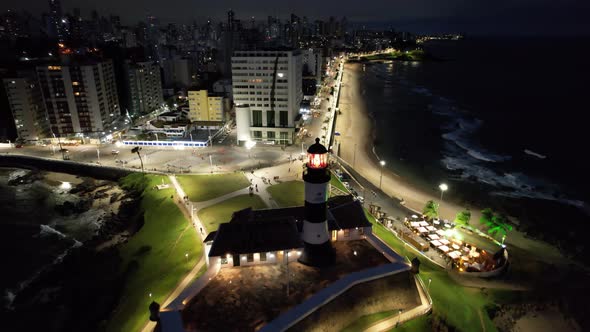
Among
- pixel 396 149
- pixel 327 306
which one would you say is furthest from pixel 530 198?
pixel 327 306

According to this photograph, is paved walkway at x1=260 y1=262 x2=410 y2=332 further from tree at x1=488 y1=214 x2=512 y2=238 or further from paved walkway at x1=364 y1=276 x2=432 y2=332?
tree at x1=488 y1=214 x2=512 y2=238

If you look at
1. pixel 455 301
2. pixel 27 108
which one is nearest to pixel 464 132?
pixel 455 301

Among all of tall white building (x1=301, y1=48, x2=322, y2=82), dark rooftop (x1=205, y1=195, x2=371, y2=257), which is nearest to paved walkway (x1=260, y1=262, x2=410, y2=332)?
dark rooftop (x1=205, y1=195, x2=371, y2=257)

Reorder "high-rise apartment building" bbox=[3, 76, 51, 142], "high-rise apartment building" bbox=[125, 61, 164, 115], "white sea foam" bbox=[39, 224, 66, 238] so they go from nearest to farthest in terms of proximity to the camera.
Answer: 1. "white sea foam" bbox=[39, 224, 66, 238]
2. "high-rise apartment building" bbox=[3, 76, 51, 142]
3. "high-rise apartment building" bbox=[125, 61, 164, 115]

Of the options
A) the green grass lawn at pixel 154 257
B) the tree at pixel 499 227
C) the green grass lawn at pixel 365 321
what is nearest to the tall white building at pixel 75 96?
the green grass lawn at pixel 154 257

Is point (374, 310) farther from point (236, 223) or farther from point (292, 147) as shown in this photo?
point (292, 147)
